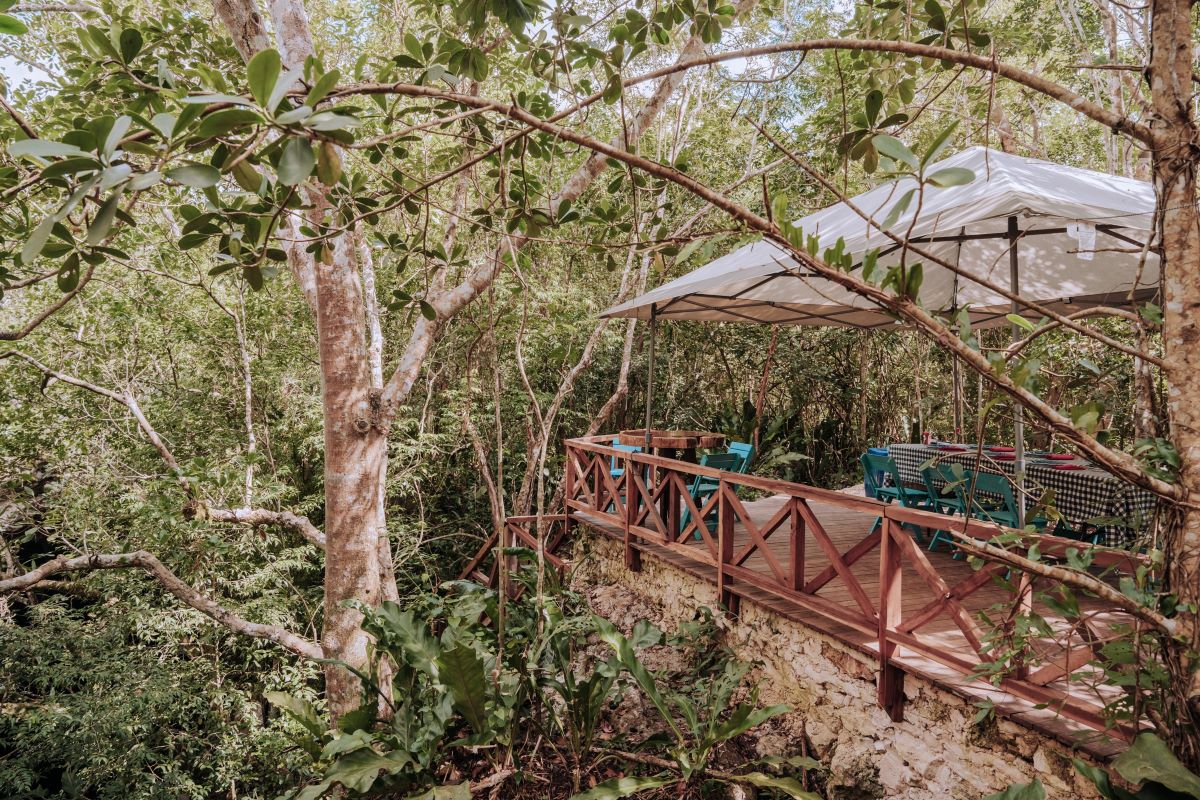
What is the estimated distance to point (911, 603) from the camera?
3.65 metres

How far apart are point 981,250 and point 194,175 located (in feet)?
17.7

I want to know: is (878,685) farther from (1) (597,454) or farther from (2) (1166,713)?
(1) (597,454)

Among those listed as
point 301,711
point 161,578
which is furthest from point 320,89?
point 161,578

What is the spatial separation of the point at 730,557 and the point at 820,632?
88cm

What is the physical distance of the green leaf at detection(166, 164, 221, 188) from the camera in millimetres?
942

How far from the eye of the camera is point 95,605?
26.0 feet

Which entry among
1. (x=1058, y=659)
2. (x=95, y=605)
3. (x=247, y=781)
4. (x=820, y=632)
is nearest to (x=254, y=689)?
(x=247, y=781)

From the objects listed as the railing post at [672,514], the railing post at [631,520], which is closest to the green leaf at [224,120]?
the railing post at [672,514]

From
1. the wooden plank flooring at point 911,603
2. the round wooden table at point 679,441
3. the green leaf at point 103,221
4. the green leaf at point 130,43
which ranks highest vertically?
the green leaf at point 130,43

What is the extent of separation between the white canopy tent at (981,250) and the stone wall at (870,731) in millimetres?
1118

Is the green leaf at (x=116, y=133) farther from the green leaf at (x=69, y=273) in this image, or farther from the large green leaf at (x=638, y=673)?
the large green leaf at (x=638, y=673)

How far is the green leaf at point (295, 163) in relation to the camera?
94 cm

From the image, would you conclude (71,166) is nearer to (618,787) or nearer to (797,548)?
(618,787)

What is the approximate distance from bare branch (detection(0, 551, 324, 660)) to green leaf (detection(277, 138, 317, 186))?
4461mm
